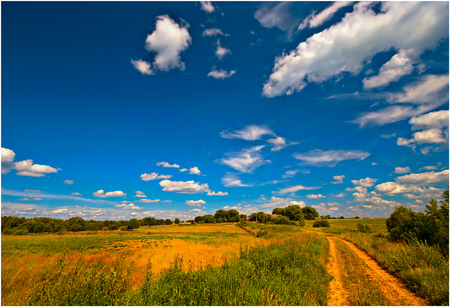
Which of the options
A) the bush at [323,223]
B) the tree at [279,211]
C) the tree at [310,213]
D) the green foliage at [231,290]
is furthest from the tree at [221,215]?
the green foliage at [231,290]

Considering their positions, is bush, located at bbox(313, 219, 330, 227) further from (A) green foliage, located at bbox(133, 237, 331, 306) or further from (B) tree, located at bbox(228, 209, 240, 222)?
(A) green foliage, located at bbox(133, 237, 331, 306)

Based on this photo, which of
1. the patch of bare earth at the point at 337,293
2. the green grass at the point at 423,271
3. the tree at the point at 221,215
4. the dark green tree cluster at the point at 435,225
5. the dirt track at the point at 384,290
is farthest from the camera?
the tree at the point at 221,215

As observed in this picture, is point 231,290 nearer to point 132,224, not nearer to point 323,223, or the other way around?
point 323,223

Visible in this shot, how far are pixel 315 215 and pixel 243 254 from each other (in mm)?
139188

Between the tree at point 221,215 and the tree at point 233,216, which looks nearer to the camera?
the tree at point 233,216

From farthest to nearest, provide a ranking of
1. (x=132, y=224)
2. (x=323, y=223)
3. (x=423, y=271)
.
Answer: (x=132, y=224) < (x=323, y=223) < (x=423, y=271)

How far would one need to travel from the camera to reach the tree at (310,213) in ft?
427

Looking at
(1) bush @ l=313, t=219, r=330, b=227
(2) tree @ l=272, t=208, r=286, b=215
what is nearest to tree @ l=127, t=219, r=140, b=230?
(1) bush @ l=313, t=219, r=330, b=227

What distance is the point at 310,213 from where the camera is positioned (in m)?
133

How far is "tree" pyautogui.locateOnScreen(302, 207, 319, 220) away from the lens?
13004 centimetres

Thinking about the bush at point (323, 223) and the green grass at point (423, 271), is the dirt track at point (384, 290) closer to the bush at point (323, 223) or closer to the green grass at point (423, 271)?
the green grass at point (423, 271)

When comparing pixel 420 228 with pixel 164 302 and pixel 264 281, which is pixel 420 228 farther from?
pixel 164 302

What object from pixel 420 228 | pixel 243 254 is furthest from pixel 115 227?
pixel 420 228

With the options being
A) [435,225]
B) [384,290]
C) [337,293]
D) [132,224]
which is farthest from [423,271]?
[132,224]
